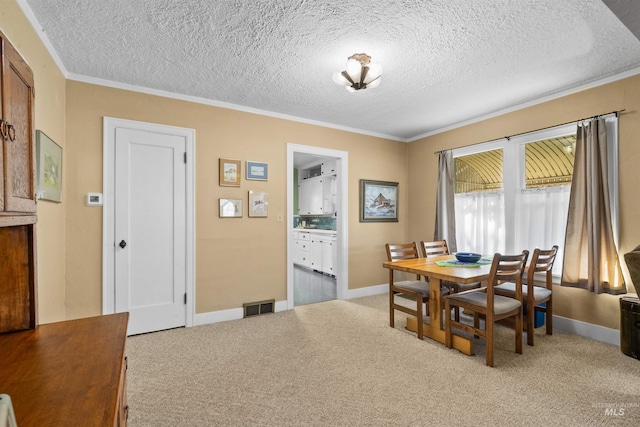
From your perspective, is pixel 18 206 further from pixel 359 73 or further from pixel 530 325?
pixel 530 325

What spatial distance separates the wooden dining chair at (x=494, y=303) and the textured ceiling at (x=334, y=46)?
1662 millimetres

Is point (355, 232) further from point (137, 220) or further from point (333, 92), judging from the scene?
point (137, 220)

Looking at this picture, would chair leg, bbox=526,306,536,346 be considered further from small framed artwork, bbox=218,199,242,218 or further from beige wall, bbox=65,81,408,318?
small framed artwork, bbox=218,199,242,218

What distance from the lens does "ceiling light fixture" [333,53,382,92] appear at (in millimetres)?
2359

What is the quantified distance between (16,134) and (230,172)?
7.73 ft

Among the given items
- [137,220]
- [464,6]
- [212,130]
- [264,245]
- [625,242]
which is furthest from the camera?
[264,245]

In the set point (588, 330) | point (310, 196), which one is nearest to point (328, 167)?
point (310, 196)

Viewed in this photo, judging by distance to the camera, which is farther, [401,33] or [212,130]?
[212,130]

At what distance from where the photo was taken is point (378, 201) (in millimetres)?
4719

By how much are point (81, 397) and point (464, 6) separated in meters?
2.64

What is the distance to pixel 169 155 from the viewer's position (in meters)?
3.16

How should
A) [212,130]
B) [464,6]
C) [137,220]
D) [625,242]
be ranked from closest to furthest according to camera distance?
[464,6]
[625,242]
[137,220]
[212,130]

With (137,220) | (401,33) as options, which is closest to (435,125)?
(401,33)

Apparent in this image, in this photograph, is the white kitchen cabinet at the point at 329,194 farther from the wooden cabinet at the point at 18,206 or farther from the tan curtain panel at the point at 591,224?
the wooden cabinet at the point at 18,206
